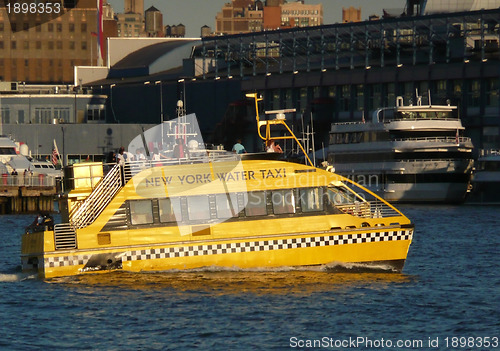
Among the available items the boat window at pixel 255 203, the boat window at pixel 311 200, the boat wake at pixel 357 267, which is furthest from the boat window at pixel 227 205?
the boat wake at pixel 357 267

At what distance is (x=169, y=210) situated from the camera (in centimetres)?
3275

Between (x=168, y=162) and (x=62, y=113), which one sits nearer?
(x=168, y=162)

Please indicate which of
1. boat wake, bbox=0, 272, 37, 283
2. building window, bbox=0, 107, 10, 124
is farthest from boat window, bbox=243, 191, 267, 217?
building window, bbox=0, 107, 10, 124

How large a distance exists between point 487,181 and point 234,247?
187ft

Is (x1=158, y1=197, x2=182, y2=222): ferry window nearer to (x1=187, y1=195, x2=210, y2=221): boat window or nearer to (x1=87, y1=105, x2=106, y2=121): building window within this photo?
(x1=187, y1=195, x2=210, y2=221): boat window

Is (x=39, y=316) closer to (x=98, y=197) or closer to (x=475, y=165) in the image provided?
(x=98, y=197)

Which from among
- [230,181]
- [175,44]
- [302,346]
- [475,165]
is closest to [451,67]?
[475,165]

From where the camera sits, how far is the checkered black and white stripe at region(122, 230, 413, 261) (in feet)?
107

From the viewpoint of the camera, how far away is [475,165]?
315ft

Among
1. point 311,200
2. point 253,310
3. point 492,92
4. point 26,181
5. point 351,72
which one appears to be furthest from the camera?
point 351,72

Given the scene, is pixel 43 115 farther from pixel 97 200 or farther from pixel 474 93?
pixel 97 200

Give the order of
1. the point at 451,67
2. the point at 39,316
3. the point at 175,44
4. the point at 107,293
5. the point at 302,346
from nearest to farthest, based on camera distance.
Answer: the point at 302,346 < the point at 39,316 < the point at 107,293 < the point at 451,67 < the point at 175,44

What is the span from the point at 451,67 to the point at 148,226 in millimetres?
80371

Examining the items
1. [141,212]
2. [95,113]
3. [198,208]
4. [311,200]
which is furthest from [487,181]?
[95,113]
